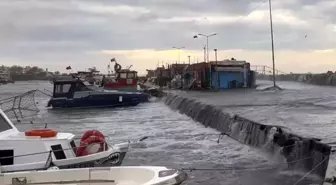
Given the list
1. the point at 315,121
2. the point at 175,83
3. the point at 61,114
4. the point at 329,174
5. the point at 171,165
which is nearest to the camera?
the point at 329,174

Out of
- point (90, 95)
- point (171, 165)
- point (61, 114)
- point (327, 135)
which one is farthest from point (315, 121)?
point (90, 95)

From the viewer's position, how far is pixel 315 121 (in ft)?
70.4

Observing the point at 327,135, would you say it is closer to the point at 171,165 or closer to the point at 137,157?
the point at 171,165

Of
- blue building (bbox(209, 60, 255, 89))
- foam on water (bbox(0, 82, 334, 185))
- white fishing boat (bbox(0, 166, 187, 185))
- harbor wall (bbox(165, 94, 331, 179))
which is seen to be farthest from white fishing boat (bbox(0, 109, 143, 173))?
blue building (bbox(209, 60, 255, 89))

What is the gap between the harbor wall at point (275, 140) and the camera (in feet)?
46.3

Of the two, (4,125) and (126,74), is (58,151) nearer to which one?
(4,125)

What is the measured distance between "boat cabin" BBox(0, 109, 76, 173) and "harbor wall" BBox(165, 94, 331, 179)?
6.85 m

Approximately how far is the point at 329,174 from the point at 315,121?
10503mm

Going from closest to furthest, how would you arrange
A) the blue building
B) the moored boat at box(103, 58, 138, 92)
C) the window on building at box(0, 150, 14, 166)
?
the window on building at box(0, 150, 14, 166)
the blue building
the moored boat at box(103, 58, 138, 92)

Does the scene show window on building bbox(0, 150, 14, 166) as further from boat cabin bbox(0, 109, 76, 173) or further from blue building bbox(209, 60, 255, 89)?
blue building bbox(209, 60, 255, 89)

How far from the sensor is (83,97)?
Result: 48.5 meters

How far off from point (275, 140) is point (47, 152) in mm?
8295

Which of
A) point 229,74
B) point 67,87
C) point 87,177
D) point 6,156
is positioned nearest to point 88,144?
point 6,156

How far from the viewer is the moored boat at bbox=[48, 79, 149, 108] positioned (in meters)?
48.4
